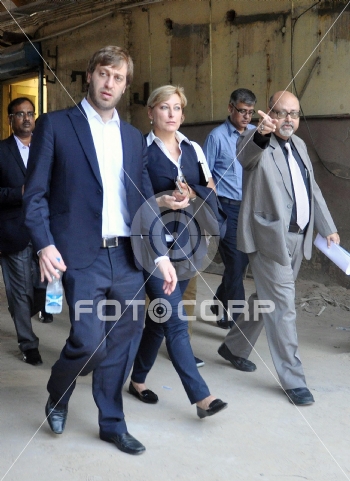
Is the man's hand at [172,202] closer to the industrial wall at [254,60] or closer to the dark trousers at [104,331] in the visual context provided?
the dark trousers at [104,331]

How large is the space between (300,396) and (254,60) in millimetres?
5248

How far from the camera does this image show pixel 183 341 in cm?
346

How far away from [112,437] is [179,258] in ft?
3.77

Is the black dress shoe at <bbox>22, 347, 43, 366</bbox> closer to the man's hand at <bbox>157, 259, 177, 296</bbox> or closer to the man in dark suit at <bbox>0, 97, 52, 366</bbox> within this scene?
the man in dark suit at <bbox>0, 97, 52, 366</bbox>

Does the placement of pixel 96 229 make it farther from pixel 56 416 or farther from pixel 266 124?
pixel 266 124

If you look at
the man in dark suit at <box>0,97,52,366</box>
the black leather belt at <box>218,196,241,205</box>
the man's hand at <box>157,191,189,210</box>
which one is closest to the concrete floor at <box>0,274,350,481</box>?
the man in dark suit at <box>0,97,52,366</box>

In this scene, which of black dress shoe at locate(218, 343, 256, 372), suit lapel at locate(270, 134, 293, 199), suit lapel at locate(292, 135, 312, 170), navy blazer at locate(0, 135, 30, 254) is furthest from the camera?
navy blazer at locate(0, 135, 30, 254)

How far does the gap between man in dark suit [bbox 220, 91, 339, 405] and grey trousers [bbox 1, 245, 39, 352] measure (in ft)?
5.29

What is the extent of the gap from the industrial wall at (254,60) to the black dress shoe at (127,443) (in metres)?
4.16

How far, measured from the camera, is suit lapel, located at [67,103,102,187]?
303 centimetres

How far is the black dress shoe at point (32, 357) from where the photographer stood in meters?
4.60

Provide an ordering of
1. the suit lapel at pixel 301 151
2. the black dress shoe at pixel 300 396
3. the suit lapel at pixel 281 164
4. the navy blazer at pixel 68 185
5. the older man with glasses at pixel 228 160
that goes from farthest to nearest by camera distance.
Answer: the older man with glasses at pixel 228 160 → the suit lapel at pixel 301 151 → the suit lapel at pixel 281 164 → the black dress shoe at pixel 300 396 → the navy blazer at pixel 68 185

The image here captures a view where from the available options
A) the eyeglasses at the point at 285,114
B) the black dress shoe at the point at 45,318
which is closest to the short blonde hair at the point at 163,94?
the eyeglasses at the point at 285,114

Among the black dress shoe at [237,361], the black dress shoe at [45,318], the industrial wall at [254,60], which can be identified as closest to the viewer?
the black dress shoe at [237,361]
